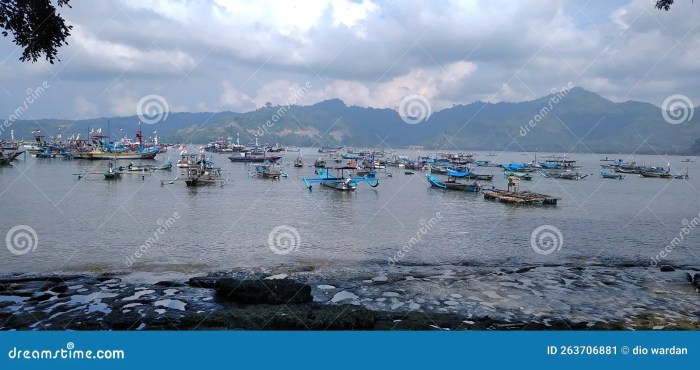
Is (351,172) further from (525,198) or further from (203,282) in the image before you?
(203,282)

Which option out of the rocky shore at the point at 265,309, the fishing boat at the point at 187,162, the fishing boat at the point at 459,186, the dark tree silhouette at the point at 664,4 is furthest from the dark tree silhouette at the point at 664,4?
the fishing boat at the point at 187,162

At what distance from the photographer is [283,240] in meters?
26.0

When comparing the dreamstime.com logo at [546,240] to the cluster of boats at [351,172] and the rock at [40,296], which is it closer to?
the cluster of boats at [351,172]

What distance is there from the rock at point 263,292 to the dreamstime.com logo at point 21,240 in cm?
1281

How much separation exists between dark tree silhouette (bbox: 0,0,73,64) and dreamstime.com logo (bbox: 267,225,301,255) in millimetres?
12724

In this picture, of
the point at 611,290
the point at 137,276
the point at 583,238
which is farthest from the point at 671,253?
the point at 137,276

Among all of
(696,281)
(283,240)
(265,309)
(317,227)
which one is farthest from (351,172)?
(265,309)

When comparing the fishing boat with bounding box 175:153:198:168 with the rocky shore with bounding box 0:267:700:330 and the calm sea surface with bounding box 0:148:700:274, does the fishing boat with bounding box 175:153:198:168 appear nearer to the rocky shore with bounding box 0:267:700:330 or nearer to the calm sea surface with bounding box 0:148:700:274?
the calm sea surface with bounding box 0:148:700:274

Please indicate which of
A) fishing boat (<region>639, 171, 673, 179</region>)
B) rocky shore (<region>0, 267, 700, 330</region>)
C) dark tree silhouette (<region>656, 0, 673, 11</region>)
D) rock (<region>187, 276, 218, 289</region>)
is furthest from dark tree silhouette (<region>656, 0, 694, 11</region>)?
fishing boat (<region>639, 171, 673, 179</region>)

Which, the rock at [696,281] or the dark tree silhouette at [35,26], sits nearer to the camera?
the dark tree silhouette at [35,26]

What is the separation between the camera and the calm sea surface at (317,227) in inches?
842

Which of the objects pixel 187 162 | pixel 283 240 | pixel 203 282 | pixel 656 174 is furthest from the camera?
pixel 187 162

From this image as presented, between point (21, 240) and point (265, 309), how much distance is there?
18.5 meters

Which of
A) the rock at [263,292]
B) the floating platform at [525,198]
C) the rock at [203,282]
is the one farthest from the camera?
the floating platform at [525,198]
